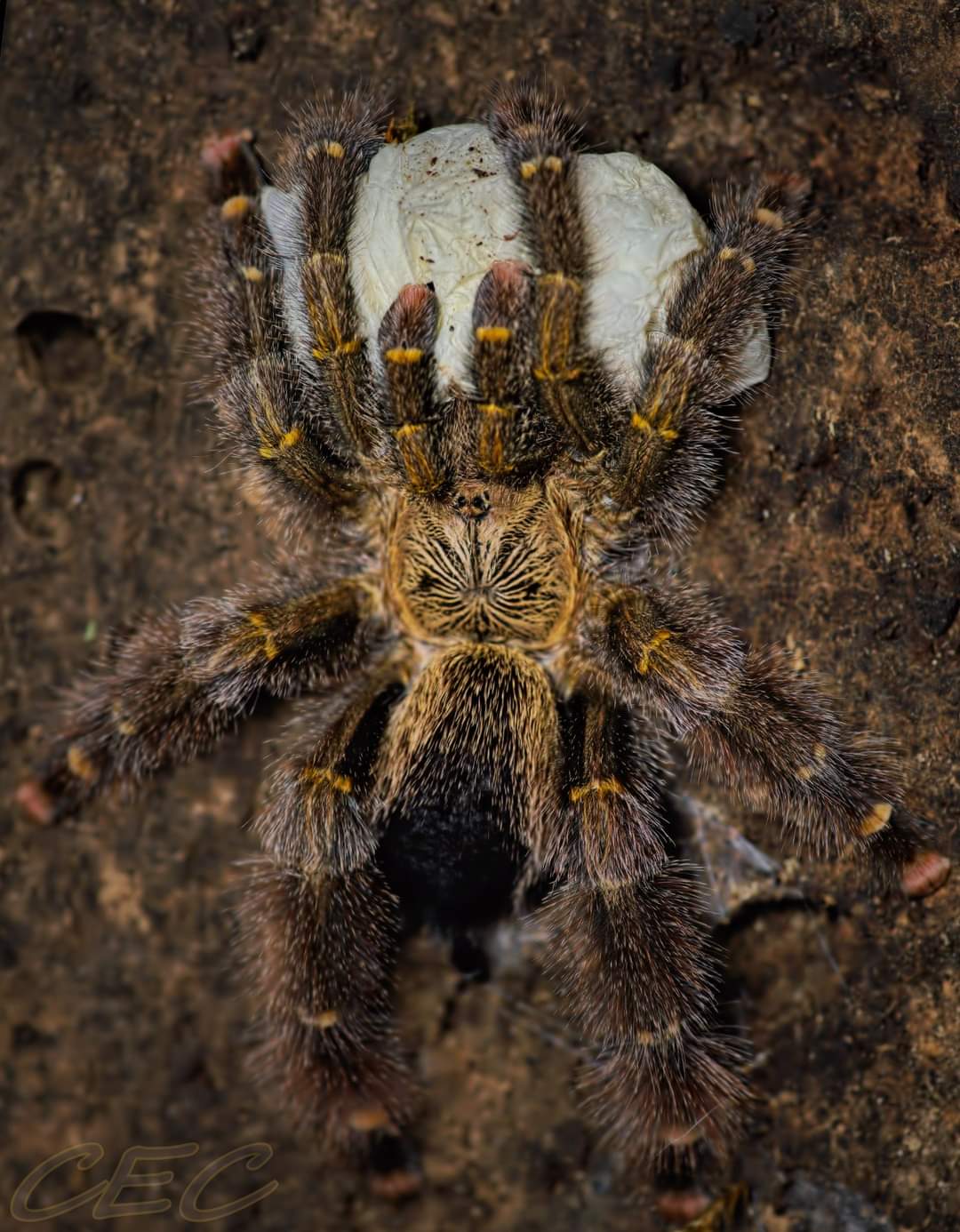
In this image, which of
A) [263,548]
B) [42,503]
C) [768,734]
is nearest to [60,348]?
[42,503]

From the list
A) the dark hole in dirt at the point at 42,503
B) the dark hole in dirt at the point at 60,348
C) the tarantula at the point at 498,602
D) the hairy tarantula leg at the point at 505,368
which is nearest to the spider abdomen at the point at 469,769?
the tarantula at the point at 498,602

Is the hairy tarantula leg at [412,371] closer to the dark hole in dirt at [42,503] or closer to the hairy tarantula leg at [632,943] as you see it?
the hairy tarantula leg at [632,943]

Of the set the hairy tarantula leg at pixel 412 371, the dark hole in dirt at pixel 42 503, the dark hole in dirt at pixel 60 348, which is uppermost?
the hairy tarantula leg at pixel 412 371

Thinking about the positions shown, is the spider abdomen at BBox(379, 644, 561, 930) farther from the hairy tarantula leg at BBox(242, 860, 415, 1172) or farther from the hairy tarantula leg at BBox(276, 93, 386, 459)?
the hairy tarantula leg at BBox(276, 93, 386, 459)

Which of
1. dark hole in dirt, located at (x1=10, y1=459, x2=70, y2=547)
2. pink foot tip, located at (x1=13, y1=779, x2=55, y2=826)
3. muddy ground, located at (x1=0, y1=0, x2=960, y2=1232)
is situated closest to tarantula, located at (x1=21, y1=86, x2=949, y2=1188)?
muddy ground, located at (x1=0, y1=0, x2=960, y2=1232)

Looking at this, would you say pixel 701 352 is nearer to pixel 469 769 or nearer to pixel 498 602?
pixel 498 602
